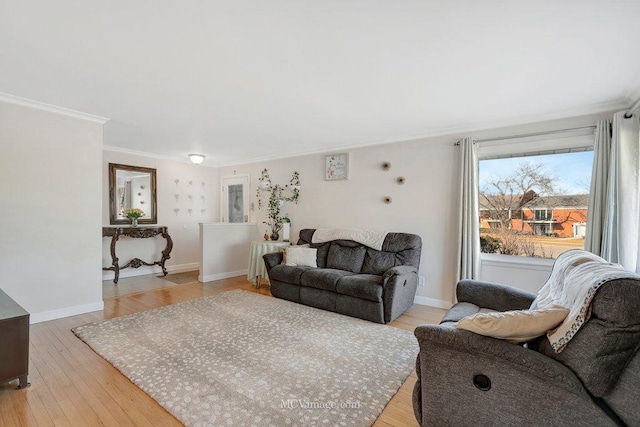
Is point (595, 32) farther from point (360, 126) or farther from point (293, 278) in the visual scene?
point (293, 278)

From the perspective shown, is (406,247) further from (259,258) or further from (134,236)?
(134,236)

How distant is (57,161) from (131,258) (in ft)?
8.86

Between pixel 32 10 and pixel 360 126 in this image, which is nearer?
pixel 32 10

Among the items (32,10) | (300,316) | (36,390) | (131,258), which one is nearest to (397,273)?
(300,316)

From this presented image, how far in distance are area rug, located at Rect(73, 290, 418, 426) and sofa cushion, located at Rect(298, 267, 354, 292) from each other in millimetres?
333

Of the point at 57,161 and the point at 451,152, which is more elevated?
the point at 451,152

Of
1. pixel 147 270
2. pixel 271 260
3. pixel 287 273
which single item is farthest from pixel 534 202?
pixel 147 270

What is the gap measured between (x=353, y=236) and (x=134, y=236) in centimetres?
388

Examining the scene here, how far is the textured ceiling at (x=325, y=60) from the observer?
166 cm

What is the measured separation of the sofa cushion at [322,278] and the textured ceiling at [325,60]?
1952mm

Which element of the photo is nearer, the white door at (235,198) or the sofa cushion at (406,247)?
the sofa cushion at (406,247)

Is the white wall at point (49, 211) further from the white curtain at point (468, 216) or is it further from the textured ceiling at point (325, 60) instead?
the white curtain at point (468, 216)

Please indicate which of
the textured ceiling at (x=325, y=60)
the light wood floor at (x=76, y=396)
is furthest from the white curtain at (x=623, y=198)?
the light wood floor at (x=76, y=396)

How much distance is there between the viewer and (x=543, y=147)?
132 inches
